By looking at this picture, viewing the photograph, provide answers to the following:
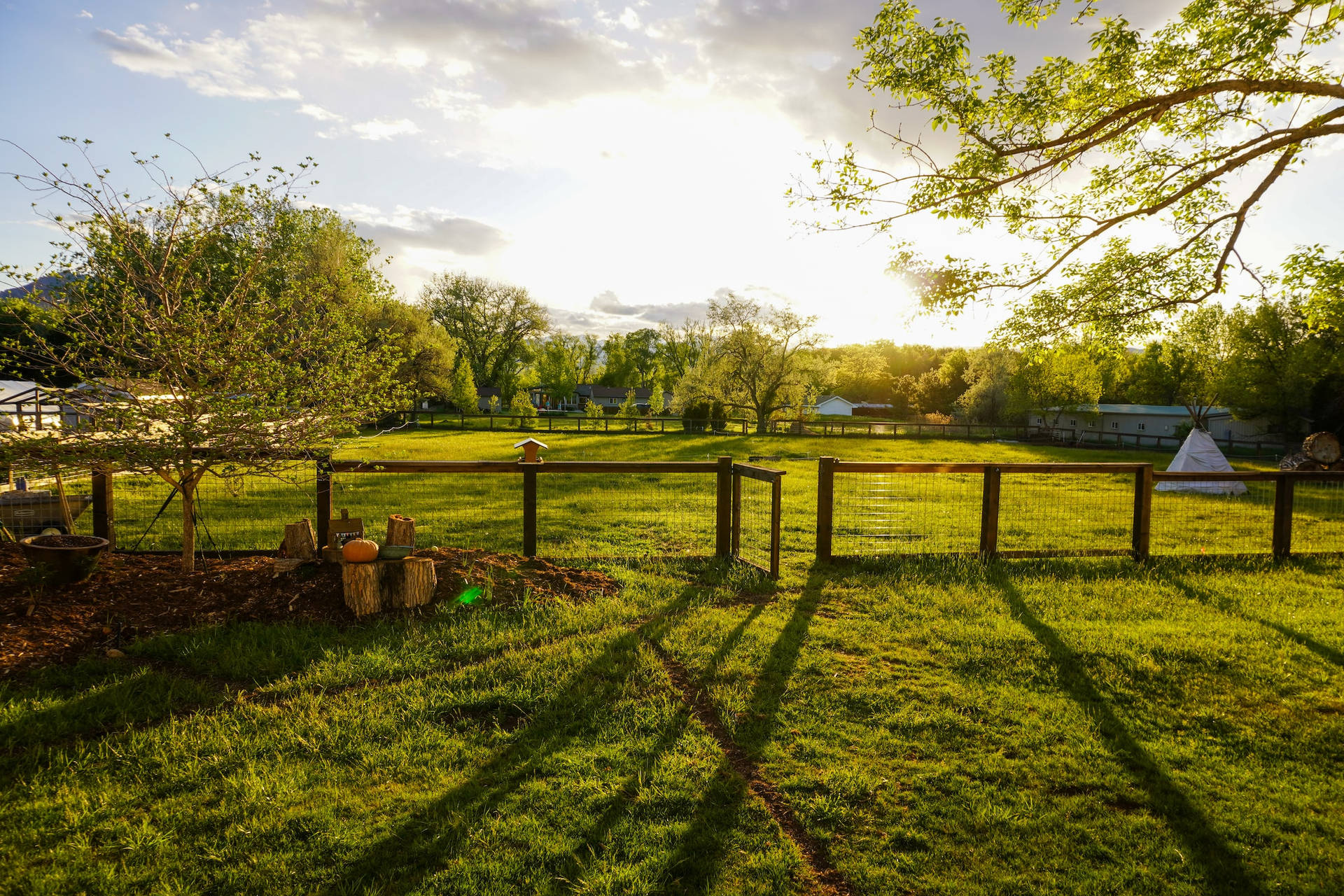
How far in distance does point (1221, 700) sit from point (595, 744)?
4469 millimetres

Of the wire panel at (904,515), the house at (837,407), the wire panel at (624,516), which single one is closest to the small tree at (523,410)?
the wire panel at (624,516)

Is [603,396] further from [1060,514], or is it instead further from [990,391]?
[1060,514]

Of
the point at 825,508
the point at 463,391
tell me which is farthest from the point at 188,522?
the point at 463,391

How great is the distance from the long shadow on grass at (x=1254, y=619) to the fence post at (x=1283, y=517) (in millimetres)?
2558

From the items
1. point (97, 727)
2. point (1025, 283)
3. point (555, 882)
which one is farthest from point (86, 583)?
point (1025, 283)

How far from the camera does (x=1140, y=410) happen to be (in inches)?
1865

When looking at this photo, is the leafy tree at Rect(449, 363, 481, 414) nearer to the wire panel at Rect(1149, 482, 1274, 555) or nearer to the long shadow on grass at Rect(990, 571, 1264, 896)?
the wire panel at Rect(1149, 482, 1274, 555)

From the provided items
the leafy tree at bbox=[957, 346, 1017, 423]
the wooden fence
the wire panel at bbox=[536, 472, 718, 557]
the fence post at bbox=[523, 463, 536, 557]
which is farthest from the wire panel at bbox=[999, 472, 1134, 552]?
the leafy tree at bbox=[957, 346, 1017, 423]

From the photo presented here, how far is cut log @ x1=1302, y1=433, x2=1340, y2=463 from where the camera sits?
49.2 ft

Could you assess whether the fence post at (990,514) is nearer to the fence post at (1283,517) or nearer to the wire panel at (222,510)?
the fence post at (1283,517)

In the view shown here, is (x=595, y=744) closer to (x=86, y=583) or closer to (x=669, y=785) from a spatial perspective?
(x=669, y=785)

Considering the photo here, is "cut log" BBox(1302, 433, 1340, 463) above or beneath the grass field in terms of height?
above

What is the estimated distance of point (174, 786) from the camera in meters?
3.39

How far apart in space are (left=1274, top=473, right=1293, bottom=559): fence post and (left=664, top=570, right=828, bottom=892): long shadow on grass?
23.1 ft
